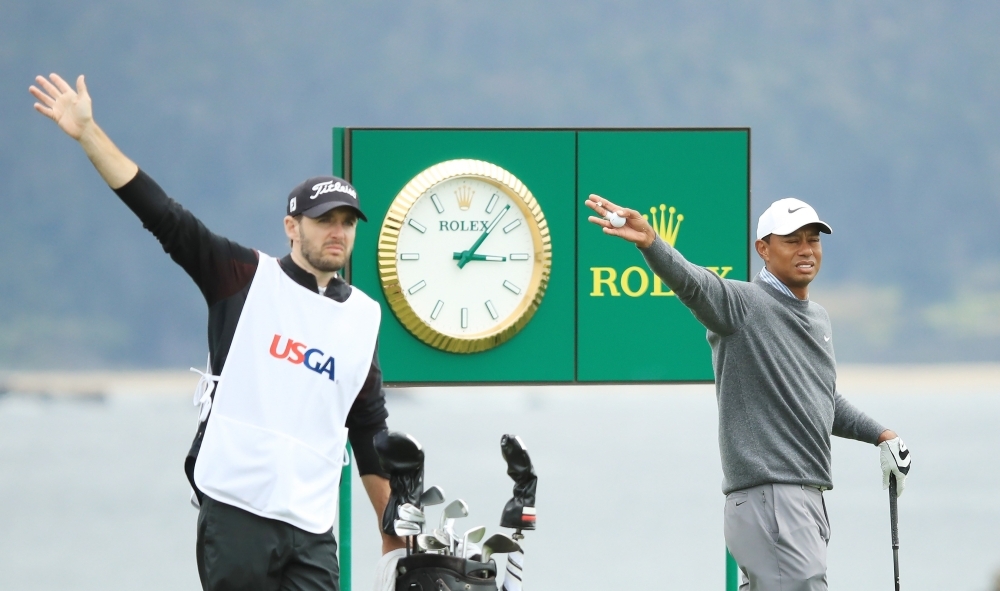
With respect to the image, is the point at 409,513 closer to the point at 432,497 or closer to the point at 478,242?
the point at 432,497

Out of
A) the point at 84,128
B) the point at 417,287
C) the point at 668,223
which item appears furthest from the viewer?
the point at 668,223

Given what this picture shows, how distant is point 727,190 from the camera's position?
5.57 meters

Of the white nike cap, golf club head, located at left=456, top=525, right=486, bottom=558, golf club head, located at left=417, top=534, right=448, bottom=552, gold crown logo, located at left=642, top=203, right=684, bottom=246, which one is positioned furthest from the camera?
gold crown logo, located at left=642, top=203, right=684, bottom=246

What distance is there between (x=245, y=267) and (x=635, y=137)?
2337 mm

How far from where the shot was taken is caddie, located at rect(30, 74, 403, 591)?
3502 mm

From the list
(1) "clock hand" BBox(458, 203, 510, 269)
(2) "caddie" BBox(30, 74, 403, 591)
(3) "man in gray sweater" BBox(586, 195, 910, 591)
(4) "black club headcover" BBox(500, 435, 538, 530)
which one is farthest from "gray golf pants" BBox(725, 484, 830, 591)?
(1) "clock hand" BBox(458, 203, 510, 269)

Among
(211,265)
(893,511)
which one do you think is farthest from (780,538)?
(211,265)

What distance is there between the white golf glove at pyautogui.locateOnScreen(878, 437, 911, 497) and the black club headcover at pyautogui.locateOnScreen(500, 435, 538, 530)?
1.46 metres

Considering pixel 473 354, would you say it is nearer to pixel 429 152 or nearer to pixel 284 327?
pixel 429 152

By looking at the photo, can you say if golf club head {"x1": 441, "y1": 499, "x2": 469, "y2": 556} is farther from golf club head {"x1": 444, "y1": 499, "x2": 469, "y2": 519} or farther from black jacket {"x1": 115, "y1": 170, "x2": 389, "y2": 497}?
black jacket {"x1": 115, "y1": 170, "x2": 389, "y2": 497}

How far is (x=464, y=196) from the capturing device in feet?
17.8

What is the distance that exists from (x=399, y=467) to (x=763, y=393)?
1.15 metres

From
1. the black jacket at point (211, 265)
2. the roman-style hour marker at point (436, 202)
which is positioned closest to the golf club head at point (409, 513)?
the black jacket at point (211, 265)

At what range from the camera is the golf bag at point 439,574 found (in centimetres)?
356
